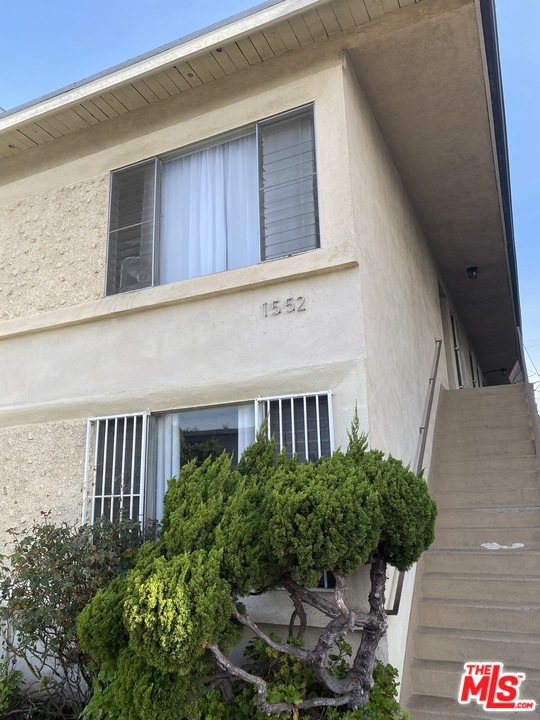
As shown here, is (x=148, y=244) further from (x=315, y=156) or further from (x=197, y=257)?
(x=315, y=156)

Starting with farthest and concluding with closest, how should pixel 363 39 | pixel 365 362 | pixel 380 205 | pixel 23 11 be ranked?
1. pixel 23 11
2. pixel 380 205
3. pixel 363 39
4. pixel 365 362

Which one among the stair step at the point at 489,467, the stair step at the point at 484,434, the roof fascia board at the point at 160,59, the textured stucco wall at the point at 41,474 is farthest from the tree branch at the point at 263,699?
the roof fascia board at the point at 160,59

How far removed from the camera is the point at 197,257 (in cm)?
579

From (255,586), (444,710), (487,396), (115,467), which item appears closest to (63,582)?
(115,467)

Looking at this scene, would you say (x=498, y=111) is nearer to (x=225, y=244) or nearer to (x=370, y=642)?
(x=225, y=244)

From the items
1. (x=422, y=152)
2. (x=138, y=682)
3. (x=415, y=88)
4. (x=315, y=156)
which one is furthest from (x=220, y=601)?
(x=422, y=152)

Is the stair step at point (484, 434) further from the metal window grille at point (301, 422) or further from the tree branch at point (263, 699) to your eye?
the tree branch at point (263, 699)

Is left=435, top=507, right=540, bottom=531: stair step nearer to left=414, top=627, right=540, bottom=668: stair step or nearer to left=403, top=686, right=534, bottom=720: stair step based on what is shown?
left=414, top=627, right=540, bottom=668: stair step

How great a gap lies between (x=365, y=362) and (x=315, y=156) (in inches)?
82.5

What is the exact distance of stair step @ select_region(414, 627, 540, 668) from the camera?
177 inches

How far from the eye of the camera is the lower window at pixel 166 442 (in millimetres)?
4668

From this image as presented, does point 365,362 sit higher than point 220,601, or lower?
higher

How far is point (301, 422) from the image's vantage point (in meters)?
4.68

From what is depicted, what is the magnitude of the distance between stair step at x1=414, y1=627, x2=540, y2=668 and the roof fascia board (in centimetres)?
545
